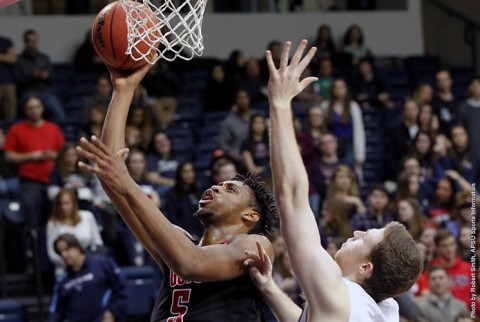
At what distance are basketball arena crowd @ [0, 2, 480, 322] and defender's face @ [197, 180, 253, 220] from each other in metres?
3.01

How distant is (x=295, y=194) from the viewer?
338 cm

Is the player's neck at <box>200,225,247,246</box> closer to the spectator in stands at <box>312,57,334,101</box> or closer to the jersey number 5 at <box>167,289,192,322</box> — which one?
the jersey number 5 at <box>167,289,192,322</box>

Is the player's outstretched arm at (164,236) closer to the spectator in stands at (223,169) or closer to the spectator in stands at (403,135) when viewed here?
the spectator in stands at (223,169)

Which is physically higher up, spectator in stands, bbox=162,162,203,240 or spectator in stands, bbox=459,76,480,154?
spectator in stands, bbox=459,76,480,154

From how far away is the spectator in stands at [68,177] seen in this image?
8.77 m

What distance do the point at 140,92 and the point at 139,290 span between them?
2944 mm

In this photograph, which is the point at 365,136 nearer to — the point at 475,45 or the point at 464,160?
the point at 464,160

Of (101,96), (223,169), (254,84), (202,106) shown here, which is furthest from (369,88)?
(223,169)

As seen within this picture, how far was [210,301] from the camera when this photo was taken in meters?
4.20

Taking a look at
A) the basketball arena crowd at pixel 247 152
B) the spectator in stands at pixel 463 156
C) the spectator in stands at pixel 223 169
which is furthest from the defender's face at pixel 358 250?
the spectator in stands at pixel 463 156

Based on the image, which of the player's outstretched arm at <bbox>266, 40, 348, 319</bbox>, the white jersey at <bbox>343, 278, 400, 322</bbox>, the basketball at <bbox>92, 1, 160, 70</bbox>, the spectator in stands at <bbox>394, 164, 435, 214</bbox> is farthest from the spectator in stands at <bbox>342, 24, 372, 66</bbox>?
the player's outstretched arm at <bbox>266, 40, 348, 319</bbox>

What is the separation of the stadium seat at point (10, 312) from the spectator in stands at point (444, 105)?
15.2 feet

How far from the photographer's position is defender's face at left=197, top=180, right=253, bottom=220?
4.34 meters

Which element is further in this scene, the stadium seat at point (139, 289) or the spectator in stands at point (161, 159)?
the spectator in stands at point (161, 159)
